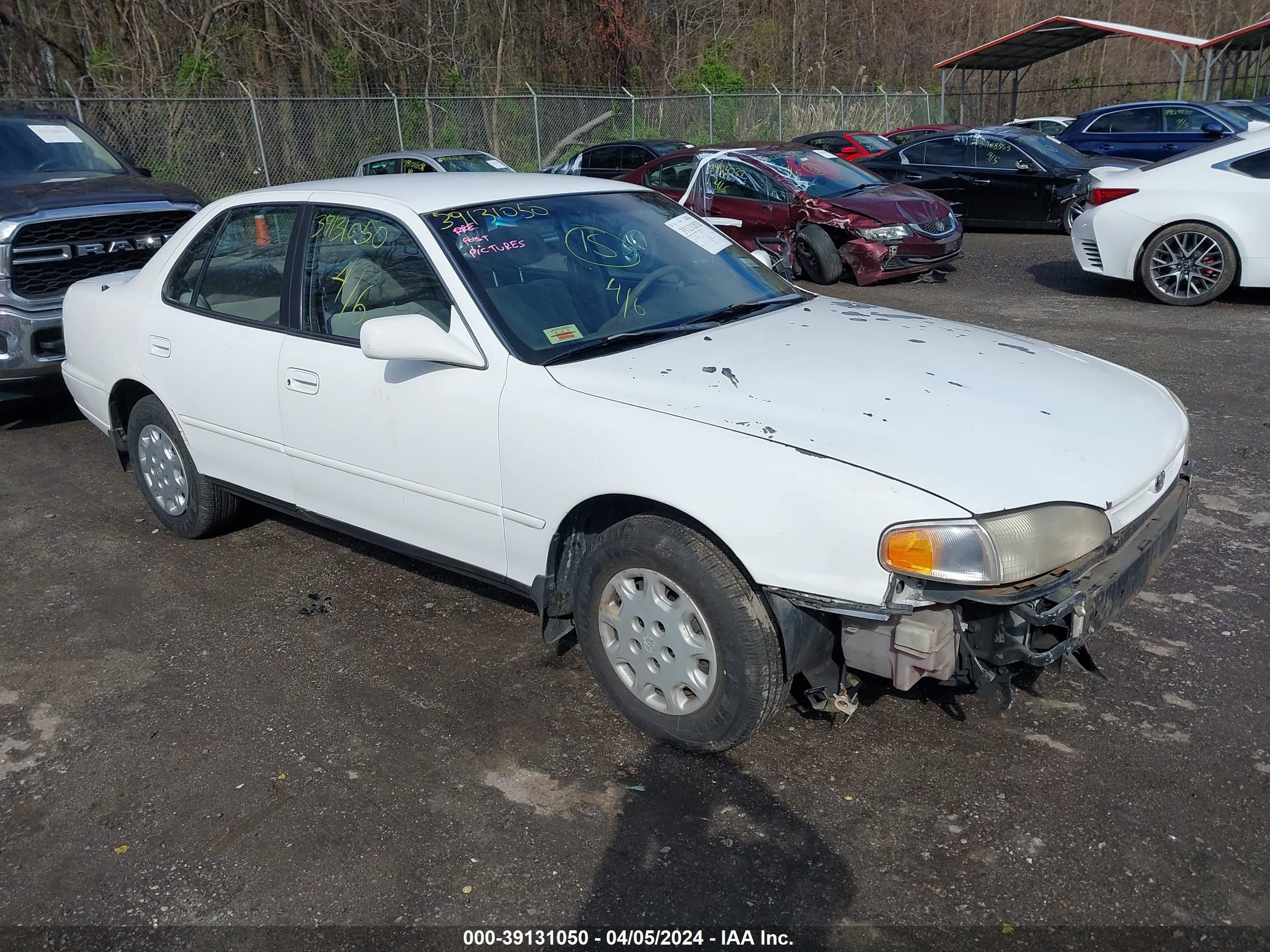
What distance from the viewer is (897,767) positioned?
3.16 meters

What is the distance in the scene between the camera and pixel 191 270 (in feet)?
15.5

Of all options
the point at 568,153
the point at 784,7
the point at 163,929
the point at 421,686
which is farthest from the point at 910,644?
the point at 784,7

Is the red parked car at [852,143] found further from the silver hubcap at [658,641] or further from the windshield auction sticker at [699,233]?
the silver hubcap at [658,641]

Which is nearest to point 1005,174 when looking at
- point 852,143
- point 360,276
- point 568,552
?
point 852,143

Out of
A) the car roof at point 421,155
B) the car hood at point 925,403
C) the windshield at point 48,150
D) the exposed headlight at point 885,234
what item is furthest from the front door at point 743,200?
the car hood at point 925,403

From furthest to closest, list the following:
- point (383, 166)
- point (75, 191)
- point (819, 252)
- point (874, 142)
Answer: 1. point (874, 142)
2. point (383, 166)
3. point (819, 252)
4. point (75, 191)

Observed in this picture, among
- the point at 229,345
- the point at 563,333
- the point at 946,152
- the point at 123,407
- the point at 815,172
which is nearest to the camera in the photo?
the point at 563,333

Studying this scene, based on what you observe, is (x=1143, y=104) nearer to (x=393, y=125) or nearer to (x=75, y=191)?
(x=393, y=125)

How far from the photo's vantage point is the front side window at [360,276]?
3.81m

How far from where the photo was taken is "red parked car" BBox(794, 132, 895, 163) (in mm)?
19844

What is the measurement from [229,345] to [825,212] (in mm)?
7927

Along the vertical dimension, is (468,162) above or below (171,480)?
above

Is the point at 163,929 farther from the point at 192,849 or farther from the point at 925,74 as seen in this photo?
the point at 925,74

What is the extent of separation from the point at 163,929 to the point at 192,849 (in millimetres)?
306
